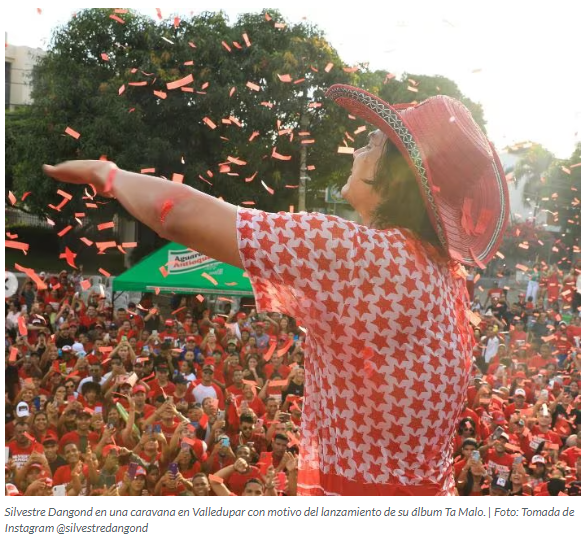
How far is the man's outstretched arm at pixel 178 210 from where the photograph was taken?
1379 millimetres

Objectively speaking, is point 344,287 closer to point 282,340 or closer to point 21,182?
point 282,340

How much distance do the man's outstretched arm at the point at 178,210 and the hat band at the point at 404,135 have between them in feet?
1.35

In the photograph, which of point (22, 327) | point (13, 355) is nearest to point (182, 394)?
point (13, 355)

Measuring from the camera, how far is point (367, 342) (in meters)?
1.50

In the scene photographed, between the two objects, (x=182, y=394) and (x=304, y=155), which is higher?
(x=304, y=155)

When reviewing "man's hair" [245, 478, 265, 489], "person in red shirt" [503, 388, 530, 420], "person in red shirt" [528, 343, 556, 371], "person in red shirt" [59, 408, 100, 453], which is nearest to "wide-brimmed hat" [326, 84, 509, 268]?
"man's hair" [245, 478, 265, 489]

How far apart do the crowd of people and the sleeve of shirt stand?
3.62m

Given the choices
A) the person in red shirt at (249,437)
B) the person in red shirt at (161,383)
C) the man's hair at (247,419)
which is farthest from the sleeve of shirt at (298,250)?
the person in red shirt at (161,383)

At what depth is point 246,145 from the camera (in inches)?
603

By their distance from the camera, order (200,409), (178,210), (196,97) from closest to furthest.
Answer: (178,210), (200,409), (196,97)

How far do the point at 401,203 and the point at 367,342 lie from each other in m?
0.31

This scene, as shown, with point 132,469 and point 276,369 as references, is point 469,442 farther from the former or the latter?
point 132,469

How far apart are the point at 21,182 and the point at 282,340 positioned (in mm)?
12156

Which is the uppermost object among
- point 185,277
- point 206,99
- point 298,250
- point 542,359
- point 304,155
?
point 206,99
